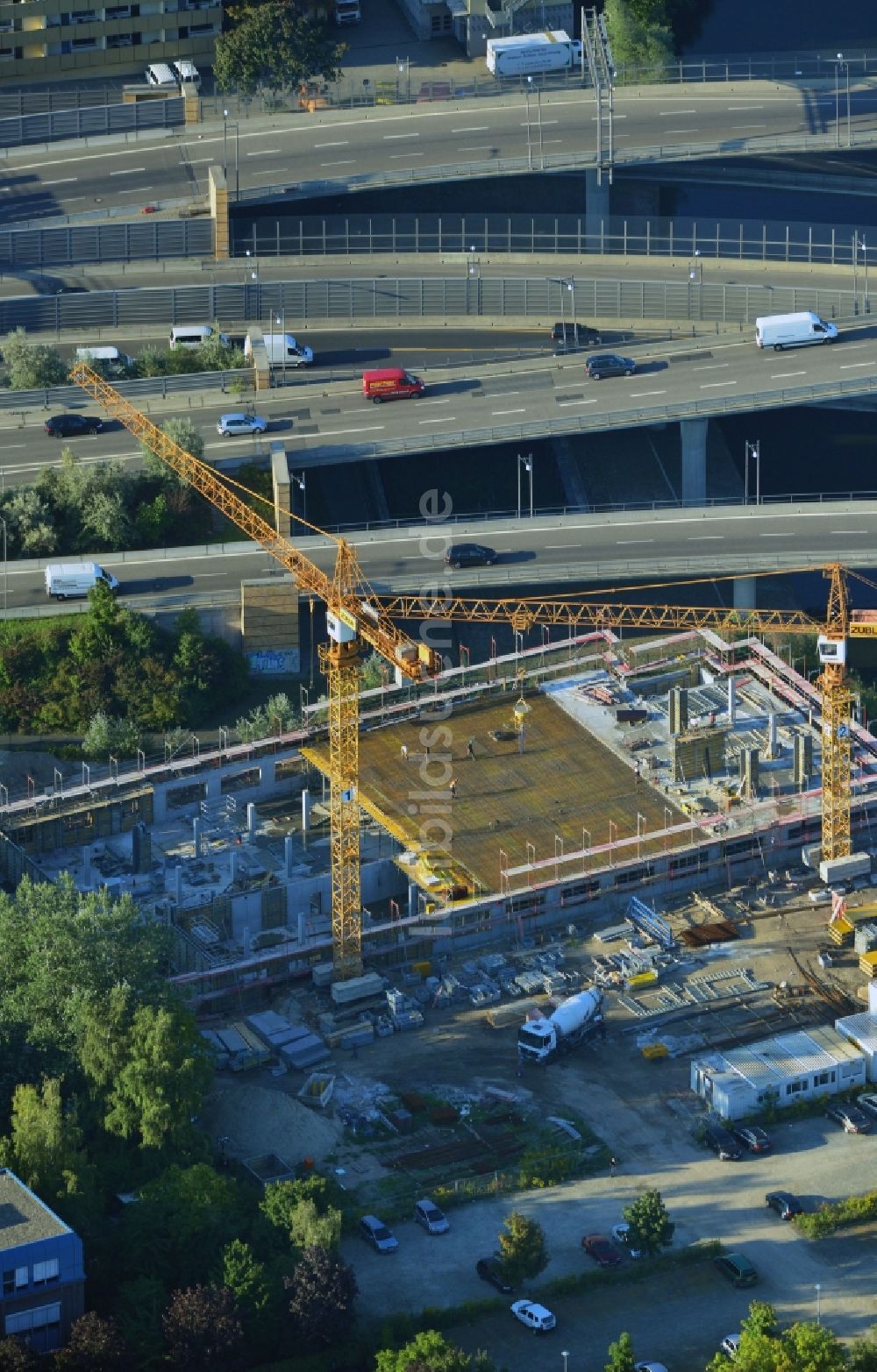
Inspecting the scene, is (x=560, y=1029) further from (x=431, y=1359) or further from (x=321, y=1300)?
(x=431, y=1359)

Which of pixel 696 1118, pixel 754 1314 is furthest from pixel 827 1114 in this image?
pixel 754 1314

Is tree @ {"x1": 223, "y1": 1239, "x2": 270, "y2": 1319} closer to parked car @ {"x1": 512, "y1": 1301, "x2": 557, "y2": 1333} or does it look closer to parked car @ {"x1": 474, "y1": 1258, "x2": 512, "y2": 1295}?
parked car @ {"x1": 474, "y1": 1258, "x2": 512, "y2": 1295}

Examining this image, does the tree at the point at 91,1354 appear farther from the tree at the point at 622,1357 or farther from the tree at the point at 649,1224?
the tree at the point at 649,1224

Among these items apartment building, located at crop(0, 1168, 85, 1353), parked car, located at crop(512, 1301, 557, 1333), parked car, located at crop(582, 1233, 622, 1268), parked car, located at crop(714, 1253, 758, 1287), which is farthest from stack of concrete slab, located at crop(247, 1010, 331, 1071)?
parked car, located at crop(714, 1253, 758, 1287)

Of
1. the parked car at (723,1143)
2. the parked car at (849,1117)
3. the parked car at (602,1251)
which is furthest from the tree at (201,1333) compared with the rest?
the parked car at (849,1117)

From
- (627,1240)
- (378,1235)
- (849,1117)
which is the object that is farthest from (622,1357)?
(849,1117)

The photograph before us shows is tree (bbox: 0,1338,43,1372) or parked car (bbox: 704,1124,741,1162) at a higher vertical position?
tree (bbox: 0,1338,43,1372)
